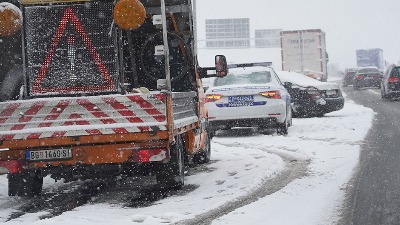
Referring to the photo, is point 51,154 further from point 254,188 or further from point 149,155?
point 254,188

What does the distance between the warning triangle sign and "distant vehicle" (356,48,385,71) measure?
7388cm

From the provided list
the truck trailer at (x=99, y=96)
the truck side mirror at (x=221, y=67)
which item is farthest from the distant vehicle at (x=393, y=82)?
the truck trailer at (x=99, y=96)

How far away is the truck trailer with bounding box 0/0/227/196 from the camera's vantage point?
22.5 feet

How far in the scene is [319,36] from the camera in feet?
116

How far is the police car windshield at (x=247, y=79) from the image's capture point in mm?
14684

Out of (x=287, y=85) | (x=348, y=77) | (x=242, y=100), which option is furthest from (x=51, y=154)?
(x=348, y=77)

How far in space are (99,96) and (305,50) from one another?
29.8 metres

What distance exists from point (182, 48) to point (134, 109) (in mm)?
2360

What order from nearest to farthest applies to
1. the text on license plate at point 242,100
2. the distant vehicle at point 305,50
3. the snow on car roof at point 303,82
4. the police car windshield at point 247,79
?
the text on license plate at point 242,100 < the police car windshield at point 247,79 < the snow on car roof at point 303,82 < the distant vehicle at point 305,50

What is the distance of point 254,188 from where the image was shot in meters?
7.53

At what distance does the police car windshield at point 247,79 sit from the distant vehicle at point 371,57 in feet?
217

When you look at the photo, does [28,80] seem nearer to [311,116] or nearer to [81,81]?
[81,81]

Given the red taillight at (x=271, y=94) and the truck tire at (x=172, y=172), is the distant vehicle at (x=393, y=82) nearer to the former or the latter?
the red taillight at (x=271, y=94)

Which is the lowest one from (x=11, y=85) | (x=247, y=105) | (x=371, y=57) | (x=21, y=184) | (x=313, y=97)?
(x=371, y=57)
